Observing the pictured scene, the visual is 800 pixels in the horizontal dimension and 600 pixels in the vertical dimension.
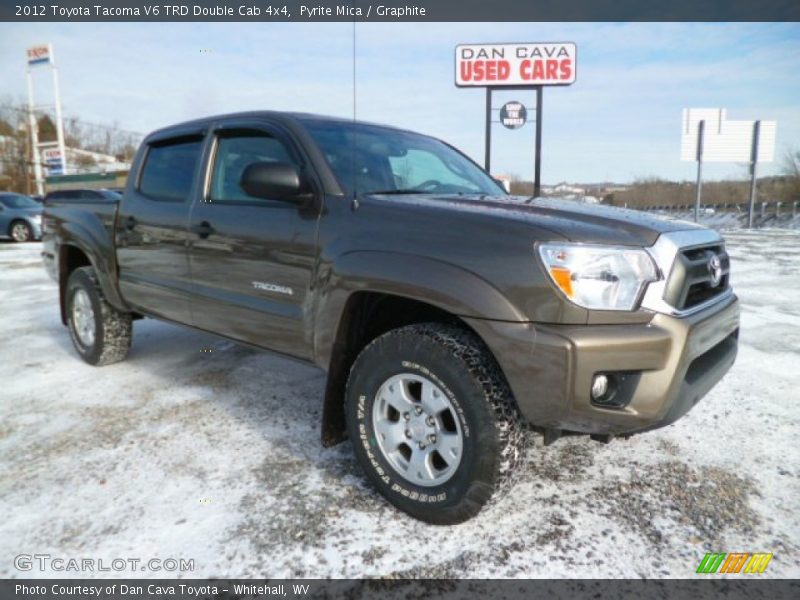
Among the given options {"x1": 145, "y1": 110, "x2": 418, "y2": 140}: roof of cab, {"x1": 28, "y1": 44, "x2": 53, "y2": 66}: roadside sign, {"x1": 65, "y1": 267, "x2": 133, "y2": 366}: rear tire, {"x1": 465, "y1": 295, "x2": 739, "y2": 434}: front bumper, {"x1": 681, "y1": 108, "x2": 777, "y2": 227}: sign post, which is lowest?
{"x1": 65, "y1": 267, "x2": 133, "y2": 366}: rear tire

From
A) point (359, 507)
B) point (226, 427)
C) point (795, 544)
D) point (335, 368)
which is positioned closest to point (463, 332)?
point (335, 368)

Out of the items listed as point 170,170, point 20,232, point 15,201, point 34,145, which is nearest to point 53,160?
point 34,145

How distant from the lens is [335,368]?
2445mm

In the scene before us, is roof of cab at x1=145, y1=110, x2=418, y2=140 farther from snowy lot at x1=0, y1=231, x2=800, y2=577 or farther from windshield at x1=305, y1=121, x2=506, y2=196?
snowy lot at x1=0, y1=231, x2=800, y2=577

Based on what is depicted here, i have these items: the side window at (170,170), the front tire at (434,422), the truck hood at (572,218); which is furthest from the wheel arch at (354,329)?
the side window at (170,170)

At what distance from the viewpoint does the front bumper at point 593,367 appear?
5.84 feet

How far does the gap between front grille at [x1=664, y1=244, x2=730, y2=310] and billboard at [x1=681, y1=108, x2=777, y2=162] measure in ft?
78.4

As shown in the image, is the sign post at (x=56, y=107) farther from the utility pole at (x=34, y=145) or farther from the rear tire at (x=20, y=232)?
the rear tire at (x=20, y=232)

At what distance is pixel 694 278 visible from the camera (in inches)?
80.1

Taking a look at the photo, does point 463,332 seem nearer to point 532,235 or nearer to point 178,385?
point 532,235

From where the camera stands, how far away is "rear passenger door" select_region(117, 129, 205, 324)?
131 inches

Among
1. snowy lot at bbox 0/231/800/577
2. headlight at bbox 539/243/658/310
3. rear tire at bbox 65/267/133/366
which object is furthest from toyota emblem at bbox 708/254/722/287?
rear tire at bbox 65/267/133/366

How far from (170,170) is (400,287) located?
2.36m

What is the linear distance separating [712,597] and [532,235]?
4.49 ft
